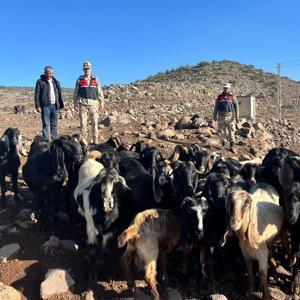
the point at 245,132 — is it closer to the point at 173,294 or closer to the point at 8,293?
the point at 173,294

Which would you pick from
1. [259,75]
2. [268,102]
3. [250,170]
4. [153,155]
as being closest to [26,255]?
[153,155]

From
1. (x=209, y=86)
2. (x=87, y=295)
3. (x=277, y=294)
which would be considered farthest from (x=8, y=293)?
(x=209, y=86)

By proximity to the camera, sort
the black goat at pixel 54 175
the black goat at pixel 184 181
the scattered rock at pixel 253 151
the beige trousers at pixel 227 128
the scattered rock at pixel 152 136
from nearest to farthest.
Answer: the black goat at pixel 184 181
the black goat at pixel 54 175
the scattered rock at pixel 253 151
the beige trousers at pixel 227 128
the scattered rock at pixel 152 136

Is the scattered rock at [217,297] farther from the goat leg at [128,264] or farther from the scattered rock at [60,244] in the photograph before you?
the scattered rock at [60,244]

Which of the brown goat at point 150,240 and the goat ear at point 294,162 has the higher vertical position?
the goat ear at point 294,162

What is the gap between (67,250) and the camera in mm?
6707

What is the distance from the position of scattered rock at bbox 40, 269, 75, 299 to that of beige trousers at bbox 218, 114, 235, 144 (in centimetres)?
888

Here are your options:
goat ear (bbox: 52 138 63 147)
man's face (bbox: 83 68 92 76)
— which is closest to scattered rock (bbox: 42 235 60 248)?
goat ear (bbox: 52 138 63 147)

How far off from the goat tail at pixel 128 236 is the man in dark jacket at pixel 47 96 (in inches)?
221

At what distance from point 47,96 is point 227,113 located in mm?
5540

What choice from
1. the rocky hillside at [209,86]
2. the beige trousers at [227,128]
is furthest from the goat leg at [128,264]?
the rocky hillside at [209,86]

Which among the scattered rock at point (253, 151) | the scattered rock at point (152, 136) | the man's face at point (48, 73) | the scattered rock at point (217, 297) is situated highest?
the man's face at point (48, 73)

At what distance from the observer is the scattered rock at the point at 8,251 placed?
645cm

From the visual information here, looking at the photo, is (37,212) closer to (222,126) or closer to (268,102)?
(222,126)
